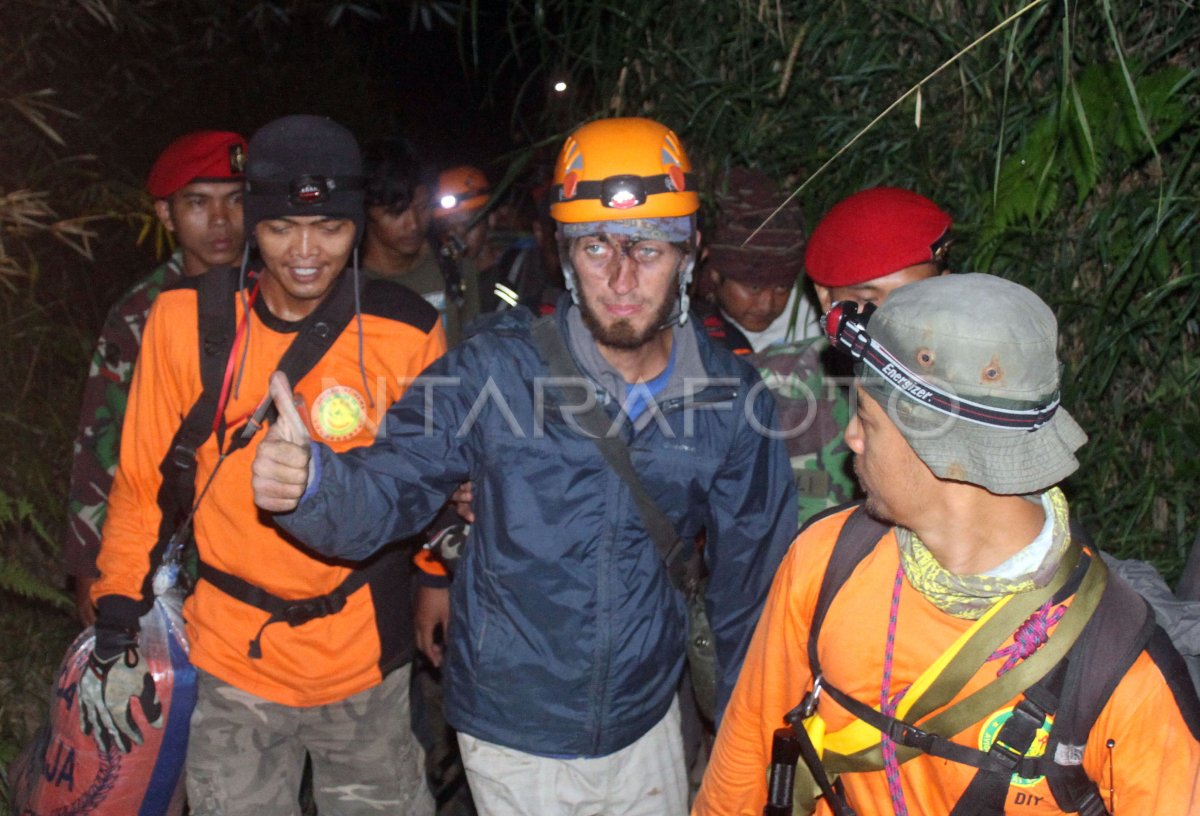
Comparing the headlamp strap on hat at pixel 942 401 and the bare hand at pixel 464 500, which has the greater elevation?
the headlamp strap on hat at pixel 942 401

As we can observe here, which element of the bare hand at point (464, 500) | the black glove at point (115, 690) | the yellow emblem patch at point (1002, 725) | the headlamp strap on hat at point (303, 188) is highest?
the headlamp strap on hat at point (303, 188)

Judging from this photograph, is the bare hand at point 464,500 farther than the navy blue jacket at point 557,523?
Yes

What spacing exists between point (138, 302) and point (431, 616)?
4.67 feet

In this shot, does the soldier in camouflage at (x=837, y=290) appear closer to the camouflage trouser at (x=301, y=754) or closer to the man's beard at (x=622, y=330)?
the man's beard at (x=622, y=330)

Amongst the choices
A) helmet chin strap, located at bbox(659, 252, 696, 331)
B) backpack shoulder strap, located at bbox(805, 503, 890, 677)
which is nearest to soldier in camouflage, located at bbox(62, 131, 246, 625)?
helmet chin strap, located at bbox(659, 252, 696, 331)

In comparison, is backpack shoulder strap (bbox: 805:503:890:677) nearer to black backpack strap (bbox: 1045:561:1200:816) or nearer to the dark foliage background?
black backpack strap (bbox: 1045:561:1200:816)

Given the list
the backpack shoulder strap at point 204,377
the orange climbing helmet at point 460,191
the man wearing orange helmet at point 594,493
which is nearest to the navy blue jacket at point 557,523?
the man wearing orange helmet at point 594,493

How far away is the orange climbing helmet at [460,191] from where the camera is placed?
5.93 m

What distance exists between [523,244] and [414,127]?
901cm

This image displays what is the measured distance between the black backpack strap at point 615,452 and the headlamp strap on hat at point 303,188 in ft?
2.39

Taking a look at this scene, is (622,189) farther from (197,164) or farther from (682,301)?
(197,164)

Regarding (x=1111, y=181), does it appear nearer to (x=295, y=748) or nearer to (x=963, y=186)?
(x=963, y=186)

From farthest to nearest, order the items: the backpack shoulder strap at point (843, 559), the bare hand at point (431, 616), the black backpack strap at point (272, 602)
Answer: the bare hand at point (431, 616)
the black backpack strap at point (272, 602)
the backpack shoulder strap at point (843, 559)

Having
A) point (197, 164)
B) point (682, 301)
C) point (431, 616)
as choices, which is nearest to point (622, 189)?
point (682, 301)
